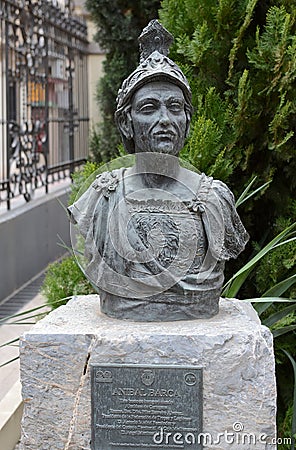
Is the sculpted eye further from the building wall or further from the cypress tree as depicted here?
the building wall

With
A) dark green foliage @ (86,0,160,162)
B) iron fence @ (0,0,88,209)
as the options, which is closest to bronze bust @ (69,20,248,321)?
iron fence @ (0,0,88,209)

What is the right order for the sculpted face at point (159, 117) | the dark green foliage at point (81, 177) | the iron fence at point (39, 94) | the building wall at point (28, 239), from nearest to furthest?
the sculpted face at point (159, 117), the dark green foliage at point (81, 177), the building wall at point (28, 239), the iron fence at point (39, 94)

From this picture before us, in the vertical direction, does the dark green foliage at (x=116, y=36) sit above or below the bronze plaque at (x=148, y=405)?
above

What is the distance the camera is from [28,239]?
8.04 m

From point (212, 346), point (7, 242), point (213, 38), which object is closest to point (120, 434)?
point (212, 346)

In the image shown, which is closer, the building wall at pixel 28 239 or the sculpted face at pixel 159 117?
the sculpted face at pixel 159 117

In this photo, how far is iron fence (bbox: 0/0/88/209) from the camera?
8141 millimetres

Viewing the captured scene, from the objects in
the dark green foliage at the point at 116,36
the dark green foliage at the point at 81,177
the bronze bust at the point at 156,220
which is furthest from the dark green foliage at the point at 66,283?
the dark green foliage at the point at 116,36

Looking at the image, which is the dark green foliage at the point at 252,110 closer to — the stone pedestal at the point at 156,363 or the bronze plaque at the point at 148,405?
the stone pedestal at the point at 156,363

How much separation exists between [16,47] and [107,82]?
A: 1.06 m

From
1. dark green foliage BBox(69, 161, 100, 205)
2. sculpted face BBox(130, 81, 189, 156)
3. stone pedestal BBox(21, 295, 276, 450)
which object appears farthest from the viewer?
→ dark green foliage BBox(69, 161, 100, 205)

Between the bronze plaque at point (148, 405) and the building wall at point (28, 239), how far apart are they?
395 cm

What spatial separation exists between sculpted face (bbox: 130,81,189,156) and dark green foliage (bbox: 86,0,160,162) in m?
5.10

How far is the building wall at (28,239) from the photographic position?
719 centimetres
